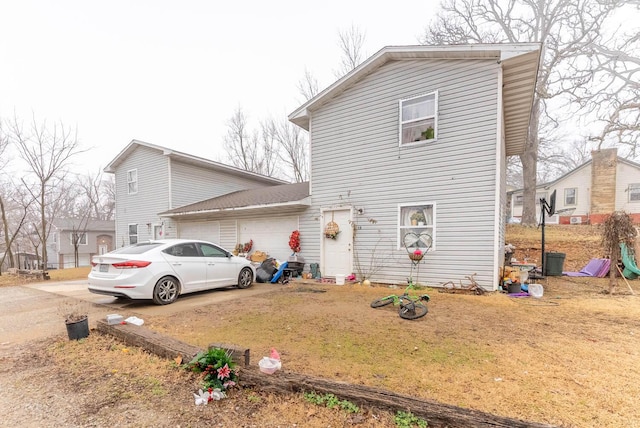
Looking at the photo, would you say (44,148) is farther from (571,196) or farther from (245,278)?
(571,196)

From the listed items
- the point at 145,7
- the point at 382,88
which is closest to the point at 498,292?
the point at 382,88

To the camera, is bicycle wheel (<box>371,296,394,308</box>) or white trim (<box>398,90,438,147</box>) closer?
bicycle wheel (<box>371,296,394,308</box>)

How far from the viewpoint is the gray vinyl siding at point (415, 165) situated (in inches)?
253

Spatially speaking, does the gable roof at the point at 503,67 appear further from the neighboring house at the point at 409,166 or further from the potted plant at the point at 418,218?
the potted plant at the point at 418,218

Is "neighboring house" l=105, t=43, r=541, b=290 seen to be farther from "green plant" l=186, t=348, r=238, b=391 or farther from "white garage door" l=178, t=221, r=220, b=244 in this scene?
"green plant" l=186, t=348, r=238, b=391

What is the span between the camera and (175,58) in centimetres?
1530

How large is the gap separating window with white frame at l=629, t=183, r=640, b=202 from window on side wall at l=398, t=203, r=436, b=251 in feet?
71.7

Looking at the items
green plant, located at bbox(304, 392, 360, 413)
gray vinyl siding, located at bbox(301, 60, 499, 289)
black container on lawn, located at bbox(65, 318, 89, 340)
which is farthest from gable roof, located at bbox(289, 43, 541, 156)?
black container on lawn, located at bbox(65, 318, 89, 340)

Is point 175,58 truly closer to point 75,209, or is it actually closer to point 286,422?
point 286,422

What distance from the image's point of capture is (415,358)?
3.10 m

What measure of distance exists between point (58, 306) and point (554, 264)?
13.7 meters

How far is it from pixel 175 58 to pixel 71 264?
27039mm

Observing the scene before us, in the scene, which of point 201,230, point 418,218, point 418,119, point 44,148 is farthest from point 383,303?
point 44,148

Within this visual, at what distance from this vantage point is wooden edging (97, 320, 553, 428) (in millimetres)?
1864
